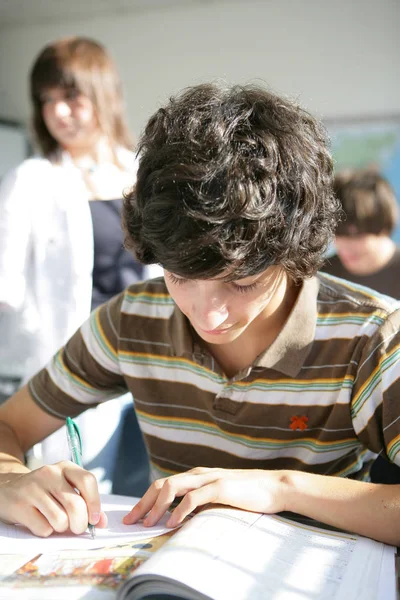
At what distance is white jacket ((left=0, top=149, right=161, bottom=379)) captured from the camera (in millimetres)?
1585

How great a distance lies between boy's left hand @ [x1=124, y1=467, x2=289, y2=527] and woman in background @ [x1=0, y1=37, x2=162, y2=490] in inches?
30.4

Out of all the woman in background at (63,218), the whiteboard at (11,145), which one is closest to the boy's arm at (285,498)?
the woman in background at (63,218)

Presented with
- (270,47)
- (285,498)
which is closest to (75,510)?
(285,498)

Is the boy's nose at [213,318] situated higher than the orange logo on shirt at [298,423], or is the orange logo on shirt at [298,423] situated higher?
the boy's nose at [213,318]

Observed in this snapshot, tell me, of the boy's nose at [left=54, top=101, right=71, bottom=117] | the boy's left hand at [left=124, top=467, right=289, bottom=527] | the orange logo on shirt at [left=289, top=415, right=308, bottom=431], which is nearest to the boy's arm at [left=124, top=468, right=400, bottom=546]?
the boy's left hand at [left=124, top=467, right=289, bottom=527]

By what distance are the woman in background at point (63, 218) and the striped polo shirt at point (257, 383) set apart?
1.67ft

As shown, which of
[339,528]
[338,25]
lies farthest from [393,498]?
[338,25]

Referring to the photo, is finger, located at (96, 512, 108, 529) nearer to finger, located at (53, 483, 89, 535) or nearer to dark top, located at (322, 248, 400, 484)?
finger, located at (53, 483, 89, 535)

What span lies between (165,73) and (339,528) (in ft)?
14.8

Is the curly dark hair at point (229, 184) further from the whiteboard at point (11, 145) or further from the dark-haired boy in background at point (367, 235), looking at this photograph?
the whiteboard at point (11, 145)

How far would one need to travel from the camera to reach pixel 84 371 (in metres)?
1.06

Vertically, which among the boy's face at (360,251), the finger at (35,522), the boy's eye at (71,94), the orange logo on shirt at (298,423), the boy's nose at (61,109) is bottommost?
the finger at (35,522)

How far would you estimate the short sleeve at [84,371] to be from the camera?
1.04 meters

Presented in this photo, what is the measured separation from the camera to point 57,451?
1.48 meters
